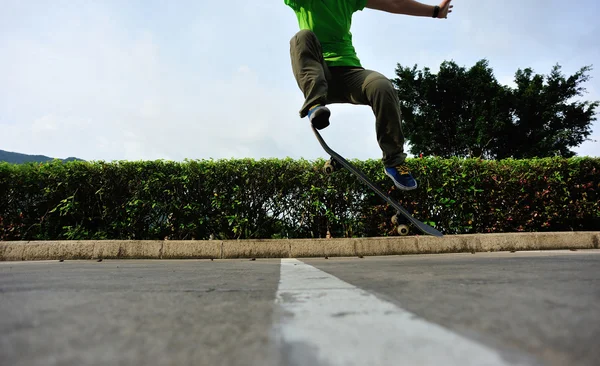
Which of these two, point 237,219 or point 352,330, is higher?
point 237,219

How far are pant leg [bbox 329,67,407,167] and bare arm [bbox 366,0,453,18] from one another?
895 millimetres

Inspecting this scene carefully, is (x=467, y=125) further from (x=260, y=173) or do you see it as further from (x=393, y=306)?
(x=393, y=306)

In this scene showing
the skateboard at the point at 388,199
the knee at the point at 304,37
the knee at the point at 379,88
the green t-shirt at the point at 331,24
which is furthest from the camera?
the skateboard at the point at 388,199

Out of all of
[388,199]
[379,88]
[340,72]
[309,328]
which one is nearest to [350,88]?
[340,72]

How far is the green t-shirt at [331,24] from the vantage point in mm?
3641

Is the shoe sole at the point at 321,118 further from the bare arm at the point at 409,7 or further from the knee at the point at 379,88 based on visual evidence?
the bare arm at the point at 409,7

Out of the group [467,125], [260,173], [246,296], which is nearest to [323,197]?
[260,173]

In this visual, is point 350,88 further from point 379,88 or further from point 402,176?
point 402,176

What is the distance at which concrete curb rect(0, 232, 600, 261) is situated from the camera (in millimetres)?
5645

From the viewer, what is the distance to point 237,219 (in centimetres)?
629

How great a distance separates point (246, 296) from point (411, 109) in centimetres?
2763

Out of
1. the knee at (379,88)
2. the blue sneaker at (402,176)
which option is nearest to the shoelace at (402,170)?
the blue sneaker at (402,176)

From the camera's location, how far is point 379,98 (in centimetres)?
347

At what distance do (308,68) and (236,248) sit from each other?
3.46 metres
